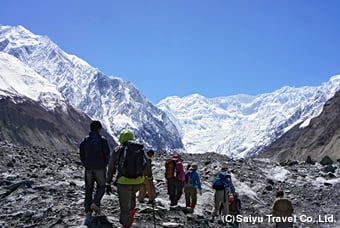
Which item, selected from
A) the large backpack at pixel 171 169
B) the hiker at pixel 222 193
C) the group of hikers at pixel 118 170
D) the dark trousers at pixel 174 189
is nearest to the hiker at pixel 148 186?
the group of hikers at pixel 118 170

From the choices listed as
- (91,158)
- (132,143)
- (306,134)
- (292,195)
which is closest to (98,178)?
(91,158)

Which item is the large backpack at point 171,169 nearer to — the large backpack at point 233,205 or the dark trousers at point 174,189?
the dark trousers at point 174,189

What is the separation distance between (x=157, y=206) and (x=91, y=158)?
3589mm

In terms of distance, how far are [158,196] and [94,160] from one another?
828cm

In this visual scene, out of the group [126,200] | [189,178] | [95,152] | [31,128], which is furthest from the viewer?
[31,128]

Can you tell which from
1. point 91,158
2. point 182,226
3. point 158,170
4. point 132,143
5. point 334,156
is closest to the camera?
point 132,143

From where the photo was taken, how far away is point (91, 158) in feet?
40.1

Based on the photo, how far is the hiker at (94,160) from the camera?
1220cm

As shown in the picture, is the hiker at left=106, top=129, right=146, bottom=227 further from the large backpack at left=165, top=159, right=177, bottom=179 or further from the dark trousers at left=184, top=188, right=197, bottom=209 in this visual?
the dark trousers at left=184, top=188, right=197, bottom=209

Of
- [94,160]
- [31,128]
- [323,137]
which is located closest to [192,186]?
[94,160]

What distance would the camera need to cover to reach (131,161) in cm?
1097

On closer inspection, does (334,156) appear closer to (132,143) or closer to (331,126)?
(331,126)

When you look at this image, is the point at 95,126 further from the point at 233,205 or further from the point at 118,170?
the point at 233,205

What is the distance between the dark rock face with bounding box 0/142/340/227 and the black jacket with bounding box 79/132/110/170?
51.0 inches
